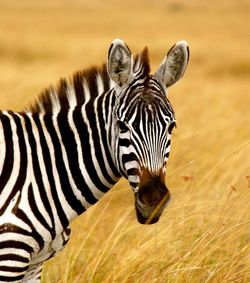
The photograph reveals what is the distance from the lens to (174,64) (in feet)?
16.1

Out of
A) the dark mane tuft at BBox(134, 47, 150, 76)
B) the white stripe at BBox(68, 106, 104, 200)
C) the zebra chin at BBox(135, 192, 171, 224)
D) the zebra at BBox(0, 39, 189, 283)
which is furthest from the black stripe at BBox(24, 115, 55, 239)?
the dark mane tuft at BBox(134, 47, 150, 76)

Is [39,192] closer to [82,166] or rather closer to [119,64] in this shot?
[82,166]

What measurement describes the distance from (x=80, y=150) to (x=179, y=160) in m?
5.85

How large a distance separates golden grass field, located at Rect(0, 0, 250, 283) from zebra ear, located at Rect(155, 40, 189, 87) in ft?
3.41

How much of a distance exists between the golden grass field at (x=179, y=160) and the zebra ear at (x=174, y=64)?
1039 millimetres

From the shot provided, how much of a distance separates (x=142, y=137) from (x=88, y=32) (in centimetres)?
3748

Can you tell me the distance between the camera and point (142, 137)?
175 inches

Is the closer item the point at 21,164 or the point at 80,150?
the point at 21,164

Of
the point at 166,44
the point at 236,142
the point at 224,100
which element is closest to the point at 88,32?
the point at 166,44

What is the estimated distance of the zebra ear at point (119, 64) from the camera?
464 cm

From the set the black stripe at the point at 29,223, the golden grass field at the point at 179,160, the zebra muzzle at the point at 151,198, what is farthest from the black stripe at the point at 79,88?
the golden grass field at the point at 179,160

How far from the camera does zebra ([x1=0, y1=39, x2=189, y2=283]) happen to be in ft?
14.7

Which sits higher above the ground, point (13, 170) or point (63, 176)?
point (13, 170)

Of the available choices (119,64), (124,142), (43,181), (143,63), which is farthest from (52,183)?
(143,63)
